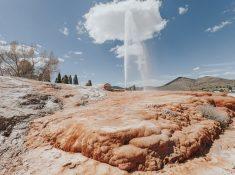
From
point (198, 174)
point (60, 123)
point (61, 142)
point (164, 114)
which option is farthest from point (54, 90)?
point (198, 174)

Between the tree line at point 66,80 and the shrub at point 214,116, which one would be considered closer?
the shrub at point 214,116

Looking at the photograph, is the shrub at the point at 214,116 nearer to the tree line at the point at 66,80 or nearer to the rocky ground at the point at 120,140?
the rocky ground at the point at 120,140

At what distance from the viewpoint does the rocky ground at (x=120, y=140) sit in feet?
21.9

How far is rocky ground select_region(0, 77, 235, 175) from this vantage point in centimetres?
668

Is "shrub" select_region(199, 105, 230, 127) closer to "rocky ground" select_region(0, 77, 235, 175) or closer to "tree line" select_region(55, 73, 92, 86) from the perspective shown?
"rocky ground" select_region(0, 77, 235, 175)

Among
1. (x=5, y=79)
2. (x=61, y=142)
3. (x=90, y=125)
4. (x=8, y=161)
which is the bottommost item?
(x=8, y=161)

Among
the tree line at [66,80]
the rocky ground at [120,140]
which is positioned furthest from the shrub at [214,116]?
the tree line at [66,80]

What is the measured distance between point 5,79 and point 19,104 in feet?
11.8

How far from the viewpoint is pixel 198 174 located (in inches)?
245

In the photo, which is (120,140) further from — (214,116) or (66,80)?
(66,80)

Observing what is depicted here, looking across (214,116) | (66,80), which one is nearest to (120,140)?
(214,116)

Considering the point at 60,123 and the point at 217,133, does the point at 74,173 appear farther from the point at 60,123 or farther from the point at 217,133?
the point at 217,133

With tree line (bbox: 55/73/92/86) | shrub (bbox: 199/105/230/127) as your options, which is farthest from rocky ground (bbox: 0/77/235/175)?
tree line (bbox: 55/73/92/86)

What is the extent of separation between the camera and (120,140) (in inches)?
283
